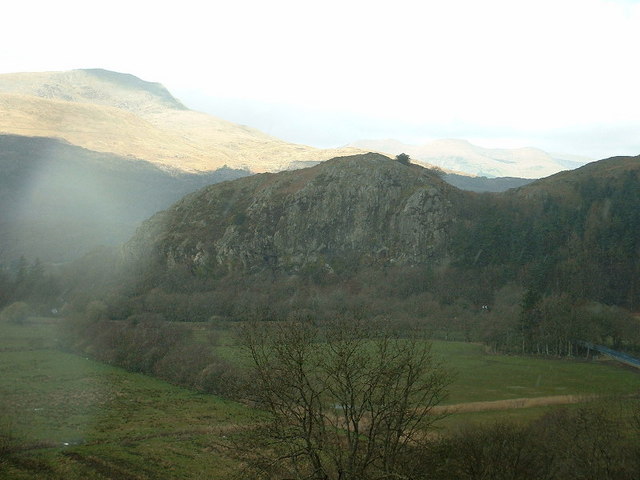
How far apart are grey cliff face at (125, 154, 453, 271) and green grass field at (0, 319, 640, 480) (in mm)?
50589

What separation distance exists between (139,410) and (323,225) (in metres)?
84.2

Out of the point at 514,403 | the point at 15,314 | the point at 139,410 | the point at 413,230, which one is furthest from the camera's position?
the point at 413,230

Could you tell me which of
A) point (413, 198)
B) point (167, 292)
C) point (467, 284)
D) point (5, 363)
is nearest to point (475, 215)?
point (413, 198)

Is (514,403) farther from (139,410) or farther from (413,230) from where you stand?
(413,230)

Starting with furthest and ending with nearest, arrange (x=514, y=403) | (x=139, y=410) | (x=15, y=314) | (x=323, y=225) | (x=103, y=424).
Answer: (x=323, y=225), (x=15, y=314), (x=139, y=410), (x=514, y=403), (x=103, y=424)

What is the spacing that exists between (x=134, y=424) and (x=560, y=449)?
32654 mm

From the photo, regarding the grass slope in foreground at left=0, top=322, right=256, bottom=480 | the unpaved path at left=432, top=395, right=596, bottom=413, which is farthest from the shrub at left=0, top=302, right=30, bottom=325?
the unpaved path at left=432, top=395, right=596, bottom=413

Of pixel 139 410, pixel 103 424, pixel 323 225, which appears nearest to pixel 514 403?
pixel 139 410

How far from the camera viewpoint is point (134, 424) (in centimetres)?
4797

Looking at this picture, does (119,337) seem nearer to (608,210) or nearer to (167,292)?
(167,292)

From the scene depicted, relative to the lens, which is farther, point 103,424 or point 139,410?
point 139,410

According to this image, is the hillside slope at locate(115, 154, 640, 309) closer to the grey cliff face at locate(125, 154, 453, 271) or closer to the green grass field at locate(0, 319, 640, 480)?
the grey cliff face at locate(125, 154, 453, 271)

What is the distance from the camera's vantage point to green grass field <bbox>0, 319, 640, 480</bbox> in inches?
1496

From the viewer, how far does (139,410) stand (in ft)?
170
